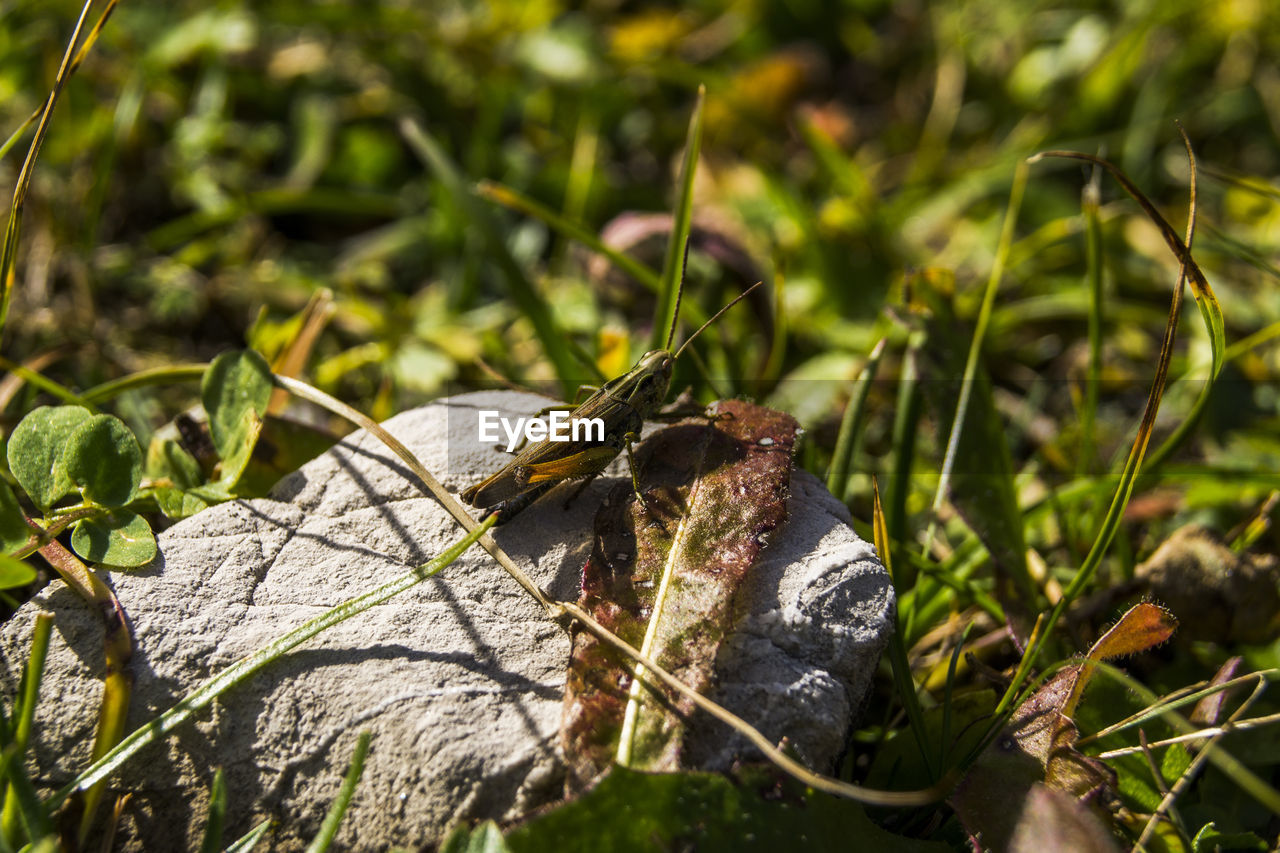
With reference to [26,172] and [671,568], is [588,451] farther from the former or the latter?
Answer: [26,172]

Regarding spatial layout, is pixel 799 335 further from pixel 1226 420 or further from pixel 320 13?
pixel 320 13

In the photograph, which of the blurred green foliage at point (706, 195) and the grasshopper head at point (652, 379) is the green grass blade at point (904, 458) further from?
the grasshopper head at point (652, 379)

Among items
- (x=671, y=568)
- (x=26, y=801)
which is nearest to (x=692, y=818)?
(x=671, y=568)

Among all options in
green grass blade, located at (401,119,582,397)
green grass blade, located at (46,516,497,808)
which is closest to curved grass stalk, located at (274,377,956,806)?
green grass blade, located at (46,516,497,808)

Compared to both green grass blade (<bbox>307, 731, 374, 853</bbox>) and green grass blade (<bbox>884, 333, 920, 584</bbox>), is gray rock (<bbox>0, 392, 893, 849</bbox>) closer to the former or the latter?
green grass blade (<bbox>307, 731, 374, 853</bbox>)

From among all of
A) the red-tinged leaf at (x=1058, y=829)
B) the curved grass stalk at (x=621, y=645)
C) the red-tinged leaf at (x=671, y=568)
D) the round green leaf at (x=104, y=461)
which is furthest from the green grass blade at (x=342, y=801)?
the red-tinged leaf at (x=1058, y=829)

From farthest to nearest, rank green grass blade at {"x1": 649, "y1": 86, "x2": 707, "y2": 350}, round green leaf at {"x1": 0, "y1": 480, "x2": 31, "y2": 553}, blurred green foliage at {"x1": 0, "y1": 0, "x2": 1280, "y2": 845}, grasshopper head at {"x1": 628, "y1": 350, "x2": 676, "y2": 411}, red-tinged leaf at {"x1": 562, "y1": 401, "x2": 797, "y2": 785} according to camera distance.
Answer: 1. blurred green foliage at {"x1": 0, "y1": 0, "x2": 1280, "y2": 845}
2. green grass blade at {"x1": 649, "y1": 86, "x2": 707, "y2": 350}
3. grasshopper head at {"x1": 628, "y1": 350, "x2": 676, "y2": 411}
4. round green leaf at {"x1": 0, "y1": 480, "x2": 31, "y2": 553}
5. red-tinged leaf at {"x1": 562, "y1": 401, "x2": 797, "y2": 785}
